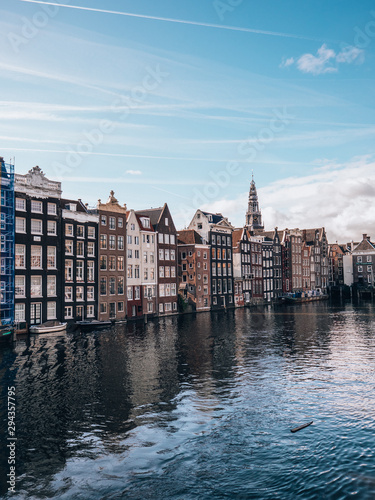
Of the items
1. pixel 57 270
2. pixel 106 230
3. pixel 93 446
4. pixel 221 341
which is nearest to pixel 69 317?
pixel 57 270

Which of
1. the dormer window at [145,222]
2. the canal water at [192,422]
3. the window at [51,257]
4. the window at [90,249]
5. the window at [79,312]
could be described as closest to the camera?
the canal water at [192,422]

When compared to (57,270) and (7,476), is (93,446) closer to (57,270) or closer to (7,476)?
(7,476)

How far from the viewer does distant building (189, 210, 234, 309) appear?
121125 mm

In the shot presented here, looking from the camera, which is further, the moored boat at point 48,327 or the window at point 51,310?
the window at point 51,310

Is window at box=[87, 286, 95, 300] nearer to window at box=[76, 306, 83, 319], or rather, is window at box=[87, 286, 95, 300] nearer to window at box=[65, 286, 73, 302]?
window at box=[76, 306, 83, 319]

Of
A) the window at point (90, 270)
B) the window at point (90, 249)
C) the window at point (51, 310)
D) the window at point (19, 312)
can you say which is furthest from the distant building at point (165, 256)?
the window at point (19, 312)

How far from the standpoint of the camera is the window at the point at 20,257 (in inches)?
2800

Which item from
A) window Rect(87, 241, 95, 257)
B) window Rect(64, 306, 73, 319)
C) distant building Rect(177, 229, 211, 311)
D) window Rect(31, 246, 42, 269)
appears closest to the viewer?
window Rect(31, 246, 42, 269)

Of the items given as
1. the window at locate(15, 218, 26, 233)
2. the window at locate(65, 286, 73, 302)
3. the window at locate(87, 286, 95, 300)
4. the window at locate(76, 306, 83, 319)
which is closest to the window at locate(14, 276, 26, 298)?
the window at locate(15, 218, 26, 233)

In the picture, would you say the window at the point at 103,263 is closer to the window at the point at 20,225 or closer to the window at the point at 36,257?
the window at the point at 36,257

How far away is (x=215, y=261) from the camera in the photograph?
122 meters

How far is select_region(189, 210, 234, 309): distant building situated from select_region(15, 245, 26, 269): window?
5722 cm

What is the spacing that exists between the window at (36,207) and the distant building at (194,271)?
46.1m

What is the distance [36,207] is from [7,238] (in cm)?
865
